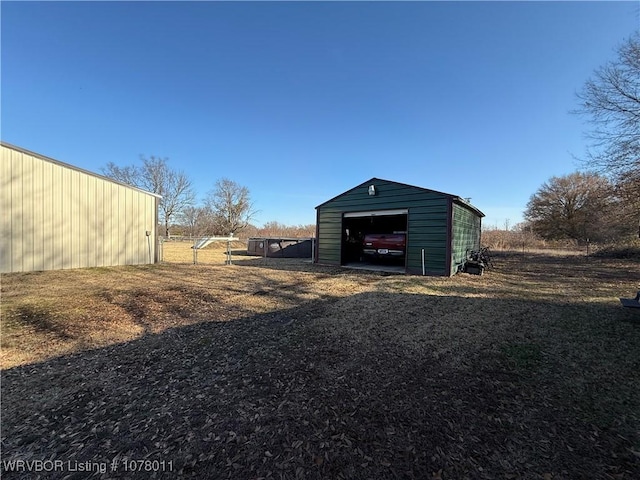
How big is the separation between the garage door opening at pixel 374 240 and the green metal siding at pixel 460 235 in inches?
73.2

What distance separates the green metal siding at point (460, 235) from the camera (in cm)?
1025

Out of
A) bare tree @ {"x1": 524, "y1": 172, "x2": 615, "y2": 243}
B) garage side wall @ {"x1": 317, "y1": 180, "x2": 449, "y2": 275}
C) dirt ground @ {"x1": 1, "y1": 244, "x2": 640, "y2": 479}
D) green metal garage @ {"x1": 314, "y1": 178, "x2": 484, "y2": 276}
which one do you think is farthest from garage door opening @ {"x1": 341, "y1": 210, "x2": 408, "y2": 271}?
bare tree @ {"x1": 524, "y1": 172, "x2": 615, "y2": 243}

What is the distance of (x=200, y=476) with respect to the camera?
1830 mm

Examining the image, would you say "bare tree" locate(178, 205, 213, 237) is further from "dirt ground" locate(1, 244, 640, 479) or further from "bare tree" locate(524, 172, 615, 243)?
"bare tree" locate(524, 172, 615, 243)

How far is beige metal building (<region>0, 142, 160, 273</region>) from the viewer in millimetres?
8914

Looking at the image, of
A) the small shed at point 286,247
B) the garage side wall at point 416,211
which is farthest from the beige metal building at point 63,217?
the garage side wall at point 416,211

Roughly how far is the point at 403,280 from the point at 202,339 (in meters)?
6.69

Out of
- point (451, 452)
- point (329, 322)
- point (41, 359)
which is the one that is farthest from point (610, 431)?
point (41, 359)

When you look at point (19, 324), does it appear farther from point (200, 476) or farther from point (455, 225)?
point (455, 225)

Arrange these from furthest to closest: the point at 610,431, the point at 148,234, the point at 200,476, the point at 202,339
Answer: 1. the point at 148,234
2. the point at 202,339
3. the point at 610,431
4. the point at 200,476

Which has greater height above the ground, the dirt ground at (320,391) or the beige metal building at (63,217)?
the beige metal building at (63,217)

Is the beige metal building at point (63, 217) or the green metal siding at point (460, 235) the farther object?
the green metal siding at point (460, 235)

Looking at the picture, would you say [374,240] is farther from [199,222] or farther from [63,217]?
[199,222]

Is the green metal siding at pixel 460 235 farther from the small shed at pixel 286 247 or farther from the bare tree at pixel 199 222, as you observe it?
the bare tree at pixel 199 222
